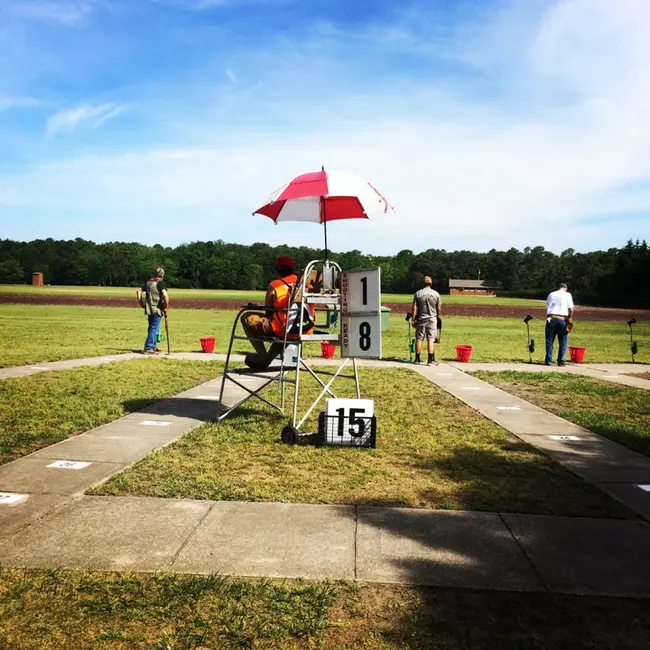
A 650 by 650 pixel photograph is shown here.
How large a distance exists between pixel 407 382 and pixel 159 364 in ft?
16.3

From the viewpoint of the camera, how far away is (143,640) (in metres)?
2.69

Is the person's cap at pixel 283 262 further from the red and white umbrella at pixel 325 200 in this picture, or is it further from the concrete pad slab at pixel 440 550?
the concrete pad slab at pixel 440 550

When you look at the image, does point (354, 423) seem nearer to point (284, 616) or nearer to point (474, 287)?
point (284, 616)

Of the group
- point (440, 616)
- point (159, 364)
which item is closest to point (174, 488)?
point (440, 616)

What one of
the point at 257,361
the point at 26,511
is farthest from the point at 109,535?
the point at 257,361

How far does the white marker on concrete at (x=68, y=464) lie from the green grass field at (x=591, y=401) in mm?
5125

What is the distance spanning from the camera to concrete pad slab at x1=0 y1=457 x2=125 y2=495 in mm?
4598

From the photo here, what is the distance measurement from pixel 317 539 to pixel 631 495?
256 centimetres

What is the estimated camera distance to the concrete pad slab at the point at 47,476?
460cm

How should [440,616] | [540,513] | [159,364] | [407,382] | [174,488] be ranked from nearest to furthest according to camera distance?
1. [440,616]
2. [540,513]
3. [174,488]
4. [407,382]
5. [159,364]

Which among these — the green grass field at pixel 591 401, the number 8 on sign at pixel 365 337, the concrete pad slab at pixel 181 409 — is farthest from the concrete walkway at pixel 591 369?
the number 8 on sign at pixel 365 337

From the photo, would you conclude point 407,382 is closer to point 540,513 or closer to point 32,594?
point 540,513

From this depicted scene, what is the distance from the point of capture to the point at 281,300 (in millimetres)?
6793

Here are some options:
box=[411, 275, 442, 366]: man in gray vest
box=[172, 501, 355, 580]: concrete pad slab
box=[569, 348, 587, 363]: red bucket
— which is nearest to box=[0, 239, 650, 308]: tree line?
box=[569, 348, 587, 363]: red bucket
